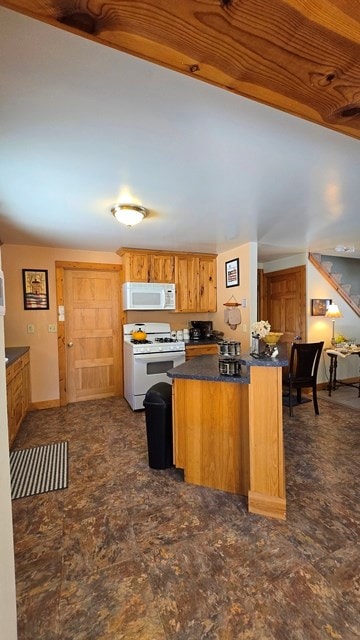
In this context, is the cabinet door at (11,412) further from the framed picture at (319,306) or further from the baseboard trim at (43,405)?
the framed picture at (319,306)

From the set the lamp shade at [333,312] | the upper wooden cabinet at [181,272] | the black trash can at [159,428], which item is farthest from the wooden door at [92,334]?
the lamp shade at [333,312]

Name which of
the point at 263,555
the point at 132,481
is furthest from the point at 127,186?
the point at 263,555

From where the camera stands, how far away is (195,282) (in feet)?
14.8

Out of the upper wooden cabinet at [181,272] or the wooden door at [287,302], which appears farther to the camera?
the wooden door at [287,302]

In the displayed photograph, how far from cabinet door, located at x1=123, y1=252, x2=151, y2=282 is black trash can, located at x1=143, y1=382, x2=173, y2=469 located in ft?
6.97

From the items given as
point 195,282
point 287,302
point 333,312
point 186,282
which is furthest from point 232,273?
point 333,312

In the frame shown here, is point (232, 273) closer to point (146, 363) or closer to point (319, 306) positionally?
point (319, 306)

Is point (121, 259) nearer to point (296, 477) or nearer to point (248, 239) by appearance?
point (248, 239)

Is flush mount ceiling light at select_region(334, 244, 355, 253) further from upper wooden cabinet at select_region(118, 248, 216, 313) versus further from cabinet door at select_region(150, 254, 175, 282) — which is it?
cabinet door at select_region(150, 254, 175, 282)

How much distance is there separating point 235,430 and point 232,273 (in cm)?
270

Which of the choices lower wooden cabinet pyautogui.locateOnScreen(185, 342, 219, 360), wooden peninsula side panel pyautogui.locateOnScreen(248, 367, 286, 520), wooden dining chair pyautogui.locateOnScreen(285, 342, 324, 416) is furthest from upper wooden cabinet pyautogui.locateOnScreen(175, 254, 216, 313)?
wooden peninsula side panel pyautogui.locateOnScreen(248, 367, 286, 520)

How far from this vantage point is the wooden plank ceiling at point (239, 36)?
643 mm

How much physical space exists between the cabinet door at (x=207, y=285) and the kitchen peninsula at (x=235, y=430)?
7.49 feet

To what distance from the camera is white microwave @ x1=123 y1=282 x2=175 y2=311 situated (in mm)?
4023
